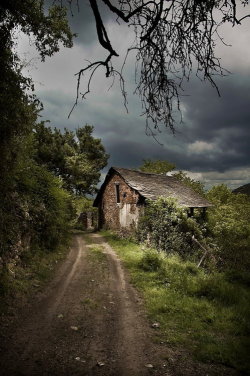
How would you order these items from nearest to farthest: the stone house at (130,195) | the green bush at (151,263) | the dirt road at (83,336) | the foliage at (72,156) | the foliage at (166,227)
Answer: the dirt road at (83,336)
the green bush at (151,263)
the foliage at (166,227)
the stone house at (130,195)
the foliage at (72,156)

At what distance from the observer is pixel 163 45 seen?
3.51 meters

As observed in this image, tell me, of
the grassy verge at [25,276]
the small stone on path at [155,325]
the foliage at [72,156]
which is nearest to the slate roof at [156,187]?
the foliage at [72,156]

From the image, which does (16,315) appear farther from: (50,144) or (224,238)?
(50,144)

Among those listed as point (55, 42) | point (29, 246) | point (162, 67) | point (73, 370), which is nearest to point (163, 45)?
point (162, 67)

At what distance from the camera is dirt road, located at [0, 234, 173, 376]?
545 cm

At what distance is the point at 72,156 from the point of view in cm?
3591

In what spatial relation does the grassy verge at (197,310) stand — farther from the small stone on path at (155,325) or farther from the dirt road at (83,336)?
the dirt road at (83,336)

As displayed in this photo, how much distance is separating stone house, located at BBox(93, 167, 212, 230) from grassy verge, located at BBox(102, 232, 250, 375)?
9732 mm

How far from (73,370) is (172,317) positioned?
3.67 metres

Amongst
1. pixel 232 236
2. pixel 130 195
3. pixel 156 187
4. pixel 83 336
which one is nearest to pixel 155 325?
pixel 83 336

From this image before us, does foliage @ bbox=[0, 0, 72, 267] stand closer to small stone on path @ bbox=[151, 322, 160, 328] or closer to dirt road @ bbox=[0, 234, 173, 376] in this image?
dirt road @ bbox=[0, 234, 173, 376]

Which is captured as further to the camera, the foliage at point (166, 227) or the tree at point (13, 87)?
the foliage at point (166, 227)

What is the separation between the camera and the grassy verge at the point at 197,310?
636 centimetres

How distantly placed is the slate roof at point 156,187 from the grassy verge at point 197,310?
1008 centimetres
